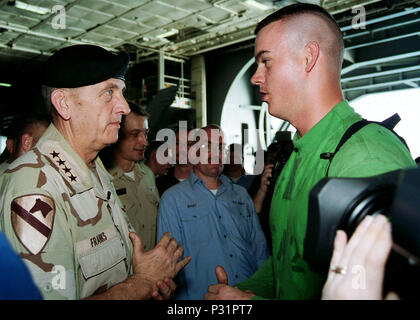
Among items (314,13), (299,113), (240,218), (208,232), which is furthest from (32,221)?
(240,218)

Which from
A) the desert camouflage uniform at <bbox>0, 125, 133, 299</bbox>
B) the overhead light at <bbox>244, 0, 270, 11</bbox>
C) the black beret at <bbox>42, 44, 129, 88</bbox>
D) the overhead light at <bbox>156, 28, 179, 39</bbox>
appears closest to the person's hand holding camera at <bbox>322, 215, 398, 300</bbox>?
the desert camouflage uniform at <bbox>0, 125, 133, 299</bbox>

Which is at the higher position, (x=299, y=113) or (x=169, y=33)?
(x=169, y=33)

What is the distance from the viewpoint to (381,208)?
27.4 inches

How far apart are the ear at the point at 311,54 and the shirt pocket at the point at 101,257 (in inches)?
53.4

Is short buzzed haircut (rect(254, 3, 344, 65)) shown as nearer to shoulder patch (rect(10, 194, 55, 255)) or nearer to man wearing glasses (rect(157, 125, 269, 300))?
shoulder patch (rect(10, 194, 55, 255))

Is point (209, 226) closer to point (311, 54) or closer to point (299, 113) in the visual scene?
point (299, 113)

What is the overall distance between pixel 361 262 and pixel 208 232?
2457 mm

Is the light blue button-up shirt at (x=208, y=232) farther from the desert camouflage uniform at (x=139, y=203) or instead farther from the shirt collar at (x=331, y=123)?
the shirt collar at (x=331, y=123)

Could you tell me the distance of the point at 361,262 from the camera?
65cm

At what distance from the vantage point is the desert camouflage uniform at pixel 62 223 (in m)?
1.30

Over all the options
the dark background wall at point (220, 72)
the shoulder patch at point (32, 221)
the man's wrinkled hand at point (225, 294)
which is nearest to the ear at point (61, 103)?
the shoulder patch at point (32, 221)

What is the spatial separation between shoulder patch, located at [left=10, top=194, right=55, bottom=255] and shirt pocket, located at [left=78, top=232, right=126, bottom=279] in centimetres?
23
